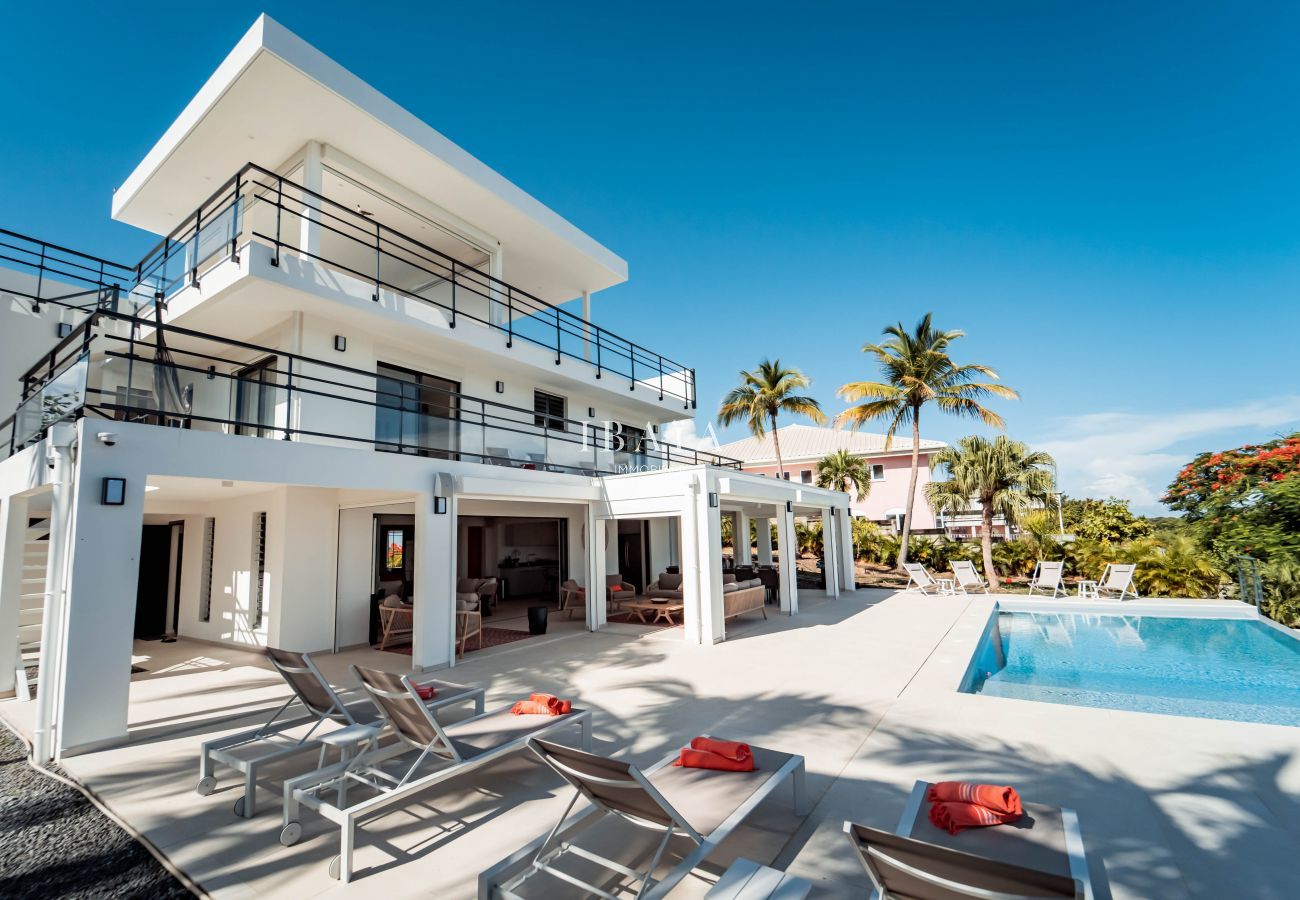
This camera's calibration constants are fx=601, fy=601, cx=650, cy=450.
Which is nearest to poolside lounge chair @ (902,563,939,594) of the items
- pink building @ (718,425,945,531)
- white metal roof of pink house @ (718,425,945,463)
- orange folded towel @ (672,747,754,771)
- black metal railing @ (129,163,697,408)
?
black metal railing @ (129,163,697,408)

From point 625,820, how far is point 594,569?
9.26m

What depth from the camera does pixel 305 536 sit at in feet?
33.9

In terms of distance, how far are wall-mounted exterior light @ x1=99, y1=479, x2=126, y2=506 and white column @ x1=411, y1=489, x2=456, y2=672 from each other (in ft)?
11.9

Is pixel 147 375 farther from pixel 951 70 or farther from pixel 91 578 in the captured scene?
pixel 951 70

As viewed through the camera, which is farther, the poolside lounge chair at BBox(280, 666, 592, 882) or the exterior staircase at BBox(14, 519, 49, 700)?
the exterior staircase at BBox(14, 519, 49, 700)

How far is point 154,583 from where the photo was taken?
13.2m

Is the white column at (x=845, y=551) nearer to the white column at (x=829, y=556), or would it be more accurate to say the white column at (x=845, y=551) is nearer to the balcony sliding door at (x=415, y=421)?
the white column at (x=829, y=556)

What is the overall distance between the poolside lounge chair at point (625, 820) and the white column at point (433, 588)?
5.71 m

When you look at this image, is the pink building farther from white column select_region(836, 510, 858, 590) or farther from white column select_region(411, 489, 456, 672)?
white column select_region(411, 489, 456, 672)

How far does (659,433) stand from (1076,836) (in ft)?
60.5

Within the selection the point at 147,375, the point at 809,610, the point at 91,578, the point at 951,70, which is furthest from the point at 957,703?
the point at 951,70

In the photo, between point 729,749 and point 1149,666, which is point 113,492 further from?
point 1149,666

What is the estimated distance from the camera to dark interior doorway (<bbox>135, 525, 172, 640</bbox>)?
12969mm

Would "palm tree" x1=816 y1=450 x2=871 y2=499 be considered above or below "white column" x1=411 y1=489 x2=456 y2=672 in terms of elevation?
above
